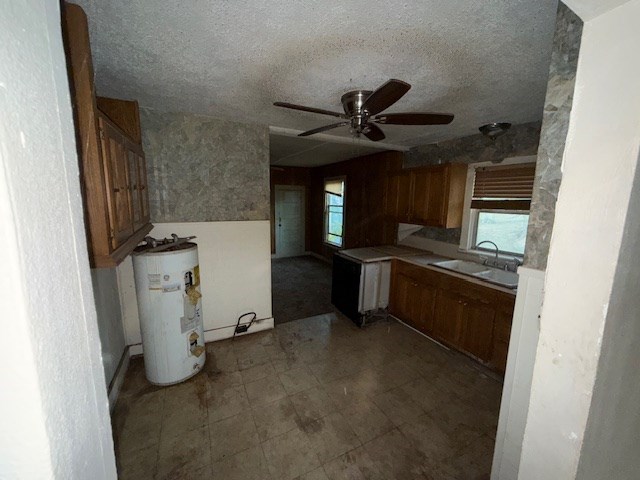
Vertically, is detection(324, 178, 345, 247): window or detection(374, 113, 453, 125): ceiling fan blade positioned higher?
detection(374, 113, 453, 125): ceiling fan blade

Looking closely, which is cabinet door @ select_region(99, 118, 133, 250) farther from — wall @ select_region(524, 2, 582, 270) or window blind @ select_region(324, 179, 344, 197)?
window blind @ select_region(324, 179, 344, 197)

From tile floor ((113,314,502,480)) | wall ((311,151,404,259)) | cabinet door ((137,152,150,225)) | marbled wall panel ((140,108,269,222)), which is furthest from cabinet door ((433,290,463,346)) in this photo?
cabinet door ((137,152,150,225))

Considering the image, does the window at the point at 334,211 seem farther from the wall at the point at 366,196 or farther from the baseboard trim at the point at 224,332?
the baseboard trim at the point at 224,332

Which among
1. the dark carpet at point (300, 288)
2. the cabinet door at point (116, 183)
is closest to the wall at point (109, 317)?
the cabinet door at point (116, 183)

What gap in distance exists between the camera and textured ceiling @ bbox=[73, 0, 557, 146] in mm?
1072

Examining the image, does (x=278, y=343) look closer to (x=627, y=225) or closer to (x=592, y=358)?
(x=592, y=358)

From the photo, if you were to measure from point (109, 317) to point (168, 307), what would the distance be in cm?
49

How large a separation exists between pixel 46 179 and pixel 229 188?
7.46 feet

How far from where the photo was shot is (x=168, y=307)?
6.59 feet

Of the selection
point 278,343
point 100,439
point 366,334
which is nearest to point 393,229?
point 366,334

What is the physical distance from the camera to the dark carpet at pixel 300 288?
3.53m

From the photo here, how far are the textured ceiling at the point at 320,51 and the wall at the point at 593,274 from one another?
0.69 meters

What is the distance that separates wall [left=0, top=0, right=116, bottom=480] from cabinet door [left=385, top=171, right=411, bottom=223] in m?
3.22

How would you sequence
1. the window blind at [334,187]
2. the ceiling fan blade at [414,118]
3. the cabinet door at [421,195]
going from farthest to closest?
the window blind at [334,187], the cabinet door at [421,195], the ceiling fan blade at [414,118]
